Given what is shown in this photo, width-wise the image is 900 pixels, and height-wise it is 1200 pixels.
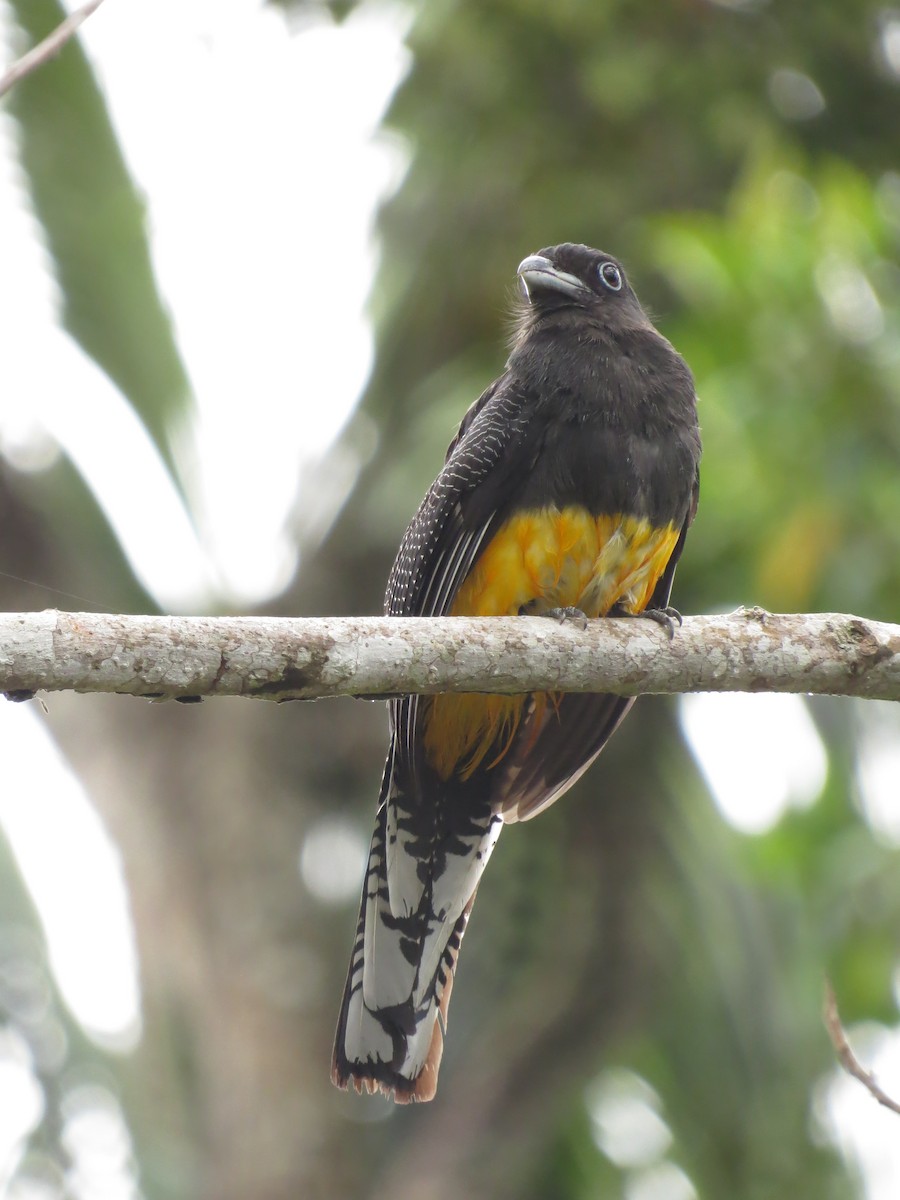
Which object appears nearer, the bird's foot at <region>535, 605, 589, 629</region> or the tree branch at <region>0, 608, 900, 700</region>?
the tree branch at <region>0, 608, 900, 700</region>

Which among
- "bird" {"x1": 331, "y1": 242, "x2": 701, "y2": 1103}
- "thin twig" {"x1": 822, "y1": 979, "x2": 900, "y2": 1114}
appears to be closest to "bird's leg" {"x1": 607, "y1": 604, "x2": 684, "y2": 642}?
"bird" {"x1": 331, "y1": 242, "x2": 701, "y2": 1103}

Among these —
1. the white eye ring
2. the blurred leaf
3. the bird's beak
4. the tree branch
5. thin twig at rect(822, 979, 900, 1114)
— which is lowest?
thin twig at rect(822, 979, 900, 1114)

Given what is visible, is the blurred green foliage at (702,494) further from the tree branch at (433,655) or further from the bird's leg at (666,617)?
the tree branch at (433,655)

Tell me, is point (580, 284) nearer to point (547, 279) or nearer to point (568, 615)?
point (547, 279)

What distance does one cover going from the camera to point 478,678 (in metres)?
4.27

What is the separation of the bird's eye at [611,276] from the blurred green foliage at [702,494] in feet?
1.86

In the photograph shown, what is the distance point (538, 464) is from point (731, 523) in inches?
91.2

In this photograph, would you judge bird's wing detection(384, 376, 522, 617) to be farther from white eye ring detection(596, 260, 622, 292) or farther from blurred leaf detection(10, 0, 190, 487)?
blurred leaf detection(10, 0, 190, 487)

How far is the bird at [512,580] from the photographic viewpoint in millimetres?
5211

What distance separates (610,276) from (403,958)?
272 cm

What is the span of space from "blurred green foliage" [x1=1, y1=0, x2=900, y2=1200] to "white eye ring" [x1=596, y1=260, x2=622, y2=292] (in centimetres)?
57

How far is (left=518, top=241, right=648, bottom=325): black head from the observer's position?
19.5ft

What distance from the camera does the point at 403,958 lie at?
5520mm

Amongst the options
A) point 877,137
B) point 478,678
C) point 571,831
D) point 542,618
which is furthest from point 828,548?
point 571,831
